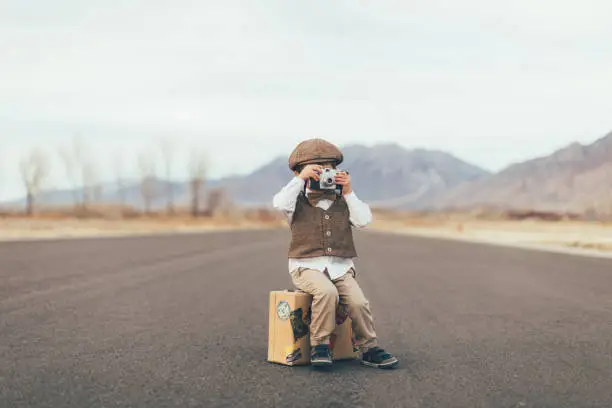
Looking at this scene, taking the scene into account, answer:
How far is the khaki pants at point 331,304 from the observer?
647 centimetres

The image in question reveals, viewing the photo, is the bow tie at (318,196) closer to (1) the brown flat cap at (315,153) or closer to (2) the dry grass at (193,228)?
(1) the brown flat cap at (315,153)

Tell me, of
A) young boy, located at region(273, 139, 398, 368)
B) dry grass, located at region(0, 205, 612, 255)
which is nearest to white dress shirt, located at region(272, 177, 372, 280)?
young boy, located at region(273, 139, 398, 368)

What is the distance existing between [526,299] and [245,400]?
801cm

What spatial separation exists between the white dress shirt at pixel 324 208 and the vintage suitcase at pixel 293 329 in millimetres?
242

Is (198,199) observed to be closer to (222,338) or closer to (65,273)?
(65,273)

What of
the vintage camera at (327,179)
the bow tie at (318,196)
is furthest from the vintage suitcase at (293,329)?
the vintage camera at (327,179)

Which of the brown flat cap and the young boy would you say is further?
the brown flat cap

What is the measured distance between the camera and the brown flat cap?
6691 millimetres

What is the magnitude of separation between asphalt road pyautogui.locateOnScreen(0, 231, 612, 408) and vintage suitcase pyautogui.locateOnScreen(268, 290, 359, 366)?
13 cm

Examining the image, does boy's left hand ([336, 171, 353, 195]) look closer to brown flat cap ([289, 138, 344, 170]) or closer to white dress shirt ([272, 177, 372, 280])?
white dress shirt ([272, 177, 372, 280])

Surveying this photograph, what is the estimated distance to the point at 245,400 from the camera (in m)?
5.40

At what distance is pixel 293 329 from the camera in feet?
21.5

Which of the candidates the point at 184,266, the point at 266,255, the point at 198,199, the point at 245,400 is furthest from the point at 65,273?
the point at 198,199

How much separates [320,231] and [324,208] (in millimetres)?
191
